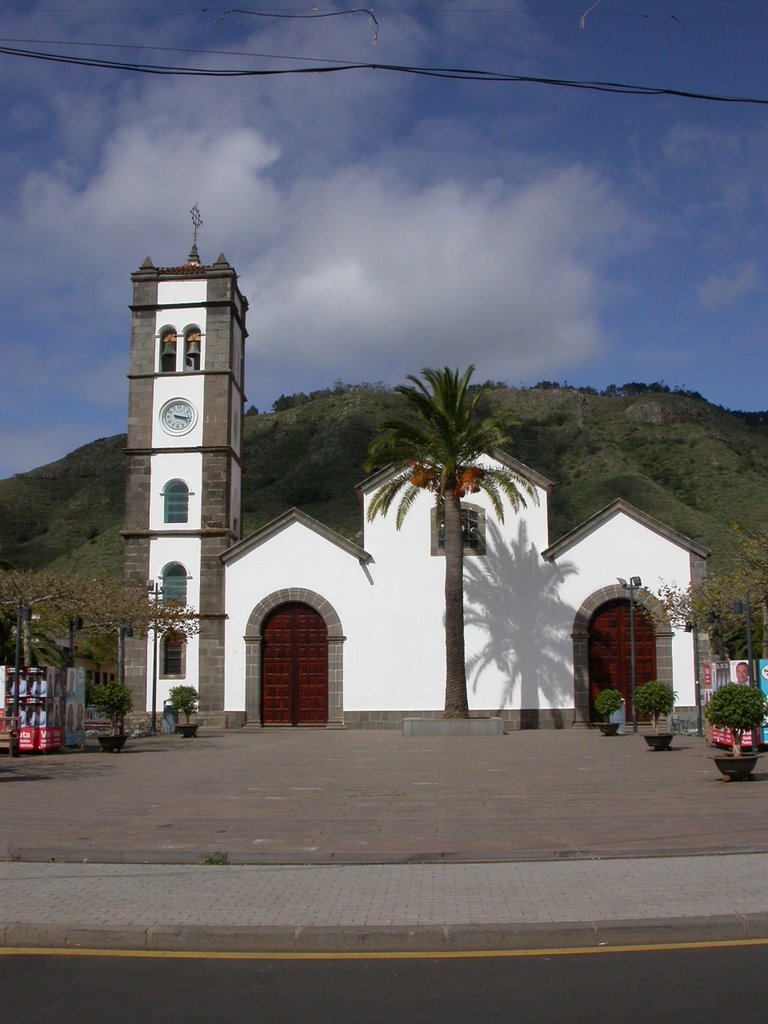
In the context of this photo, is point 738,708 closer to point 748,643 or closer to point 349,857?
point 748,643

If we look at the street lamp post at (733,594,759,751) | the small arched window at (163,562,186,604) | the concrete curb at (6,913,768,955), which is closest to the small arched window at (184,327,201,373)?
the small arched window at (163,562,186,604)

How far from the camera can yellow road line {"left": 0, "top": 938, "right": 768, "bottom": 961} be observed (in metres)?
6.88

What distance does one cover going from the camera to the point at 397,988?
612 centimetres

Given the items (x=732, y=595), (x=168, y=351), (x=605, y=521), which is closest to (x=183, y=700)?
(x=168, y=351)

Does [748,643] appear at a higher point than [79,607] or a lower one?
lower

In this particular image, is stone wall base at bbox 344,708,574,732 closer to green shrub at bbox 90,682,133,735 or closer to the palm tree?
the palm tree

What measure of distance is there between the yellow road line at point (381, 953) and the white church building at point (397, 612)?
93.9 feet

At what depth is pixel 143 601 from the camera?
104 feet

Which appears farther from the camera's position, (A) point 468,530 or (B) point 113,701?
(A) point 468,530

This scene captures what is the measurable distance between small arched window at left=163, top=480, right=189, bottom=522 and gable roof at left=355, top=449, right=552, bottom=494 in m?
6.25

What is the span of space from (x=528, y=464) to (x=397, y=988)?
89.9m

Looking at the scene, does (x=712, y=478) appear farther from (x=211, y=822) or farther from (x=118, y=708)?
(x=211, y=822)

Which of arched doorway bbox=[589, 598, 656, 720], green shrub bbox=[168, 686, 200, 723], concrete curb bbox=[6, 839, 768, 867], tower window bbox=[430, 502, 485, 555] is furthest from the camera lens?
tower window bbox=[430, 502, 485, 555]

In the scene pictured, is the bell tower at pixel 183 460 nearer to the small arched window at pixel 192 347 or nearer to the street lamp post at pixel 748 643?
the small arched window at pixel 192 347
